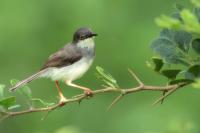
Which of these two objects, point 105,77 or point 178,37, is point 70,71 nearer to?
point 105,77

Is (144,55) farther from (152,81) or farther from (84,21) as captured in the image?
(84,21)

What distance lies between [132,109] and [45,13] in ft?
9.81

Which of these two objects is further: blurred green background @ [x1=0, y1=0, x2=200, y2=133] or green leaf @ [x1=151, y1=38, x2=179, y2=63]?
blurred green background @ [x1=0, y1=0, x2=200, y2=133]

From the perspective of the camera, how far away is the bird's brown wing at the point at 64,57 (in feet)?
22.4

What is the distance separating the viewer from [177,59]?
11.9ft

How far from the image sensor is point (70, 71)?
7055 millimetres

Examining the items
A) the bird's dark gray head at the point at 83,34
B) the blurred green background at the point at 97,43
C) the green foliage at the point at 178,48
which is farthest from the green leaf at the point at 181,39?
the blurred green background at the point at 97,43

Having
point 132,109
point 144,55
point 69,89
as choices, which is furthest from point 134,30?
point 132,109

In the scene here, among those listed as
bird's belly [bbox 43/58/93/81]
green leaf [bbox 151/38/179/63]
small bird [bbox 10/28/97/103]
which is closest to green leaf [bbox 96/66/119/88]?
green leaf [bbox 151/38/179/63]

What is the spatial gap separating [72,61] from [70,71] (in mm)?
152

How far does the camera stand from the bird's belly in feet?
22.7

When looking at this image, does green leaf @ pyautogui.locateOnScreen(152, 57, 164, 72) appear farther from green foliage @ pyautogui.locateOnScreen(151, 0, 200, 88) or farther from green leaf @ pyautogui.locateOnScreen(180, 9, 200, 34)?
green leaf @ pyautogui.locateOnScreen(180, 9, 200, 34)

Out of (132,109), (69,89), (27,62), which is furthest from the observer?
(27,62)

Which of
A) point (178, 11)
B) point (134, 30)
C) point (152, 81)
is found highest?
point (178, 11)
